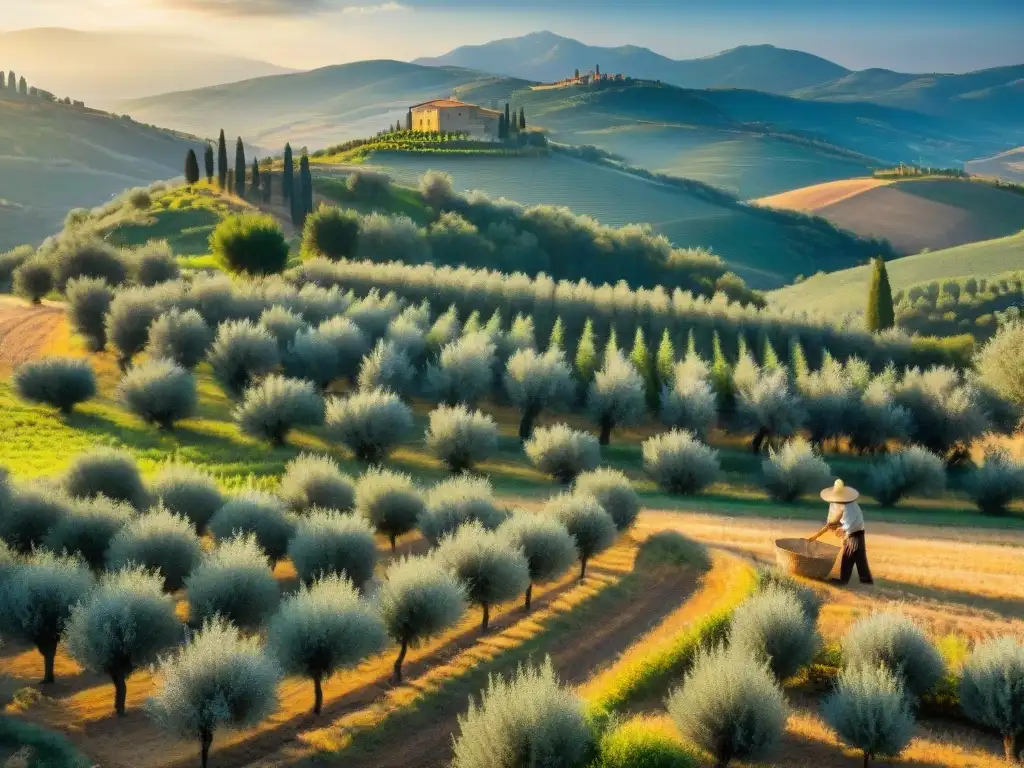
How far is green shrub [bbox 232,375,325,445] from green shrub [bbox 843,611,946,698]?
75.5ft

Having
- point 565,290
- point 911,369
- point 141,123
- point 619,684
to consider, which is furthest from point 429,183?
point 141,123

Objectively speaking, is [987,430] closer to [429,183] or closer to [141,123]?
[429,183]

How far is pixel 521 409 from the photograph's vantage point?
39.7m

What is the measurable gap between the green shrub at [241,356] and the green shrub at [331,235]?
2795 centimetres

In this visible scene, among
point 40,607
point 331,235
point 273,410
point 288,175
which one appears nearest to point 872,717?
point 40,607

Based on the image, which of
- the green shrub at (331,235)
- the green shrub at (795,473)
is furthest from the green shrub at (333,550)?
the green shrub at (331,235)

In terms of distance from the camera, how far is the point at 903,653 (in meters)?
15.4

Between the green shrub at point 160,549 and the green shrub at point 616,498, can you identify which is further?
the green shrub at point 616,498

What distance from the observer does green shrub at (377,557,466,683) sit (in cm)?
1655

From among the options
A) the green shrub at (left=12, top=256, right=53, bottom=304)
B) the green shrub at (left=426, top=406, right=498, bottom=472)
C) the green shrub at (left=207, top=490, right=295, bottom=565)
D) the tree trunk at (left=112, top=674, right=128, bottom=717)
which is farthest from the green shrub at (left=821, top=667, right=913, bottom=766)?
the green shrub at (left=12, top=256, right=53, bottom=304)

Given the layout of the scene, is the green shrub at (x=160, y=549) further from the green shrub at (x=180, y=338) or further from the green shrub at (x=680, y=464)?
the green shrub at (x=180, y=338)

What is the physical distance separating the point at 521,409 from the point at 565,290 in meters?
16.1

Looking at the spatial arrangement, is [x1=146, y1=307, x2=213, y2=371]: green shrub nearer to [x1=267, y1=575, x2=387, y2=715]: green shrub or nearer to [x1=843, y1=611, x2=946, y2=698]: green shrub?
[x1=267, y1=575, x2=387, y2=715]: green shrub

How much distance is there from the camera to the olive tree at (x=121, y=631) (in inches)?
A: 590
